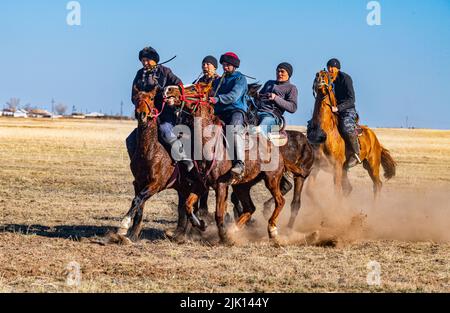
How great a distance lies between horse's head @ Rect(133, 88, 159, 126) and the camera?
1162 cm

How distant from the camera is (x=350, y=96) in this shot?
15.5m

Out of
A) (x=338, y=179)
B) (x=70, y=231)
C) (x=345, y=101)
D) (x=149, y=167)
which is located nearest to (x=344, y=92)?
(x=345, y=101)

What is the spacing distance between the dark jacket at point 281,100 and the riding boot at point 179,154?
1973 mm

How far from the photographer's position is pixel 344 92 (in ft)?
51.2

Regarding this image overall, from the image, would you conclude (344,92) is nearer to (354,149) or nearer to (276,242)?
(354,149)

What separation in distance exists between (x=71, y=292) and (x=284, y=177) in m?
6.45

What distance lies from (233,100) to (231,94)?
93mm

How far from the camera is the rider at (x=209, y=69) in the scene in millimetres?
13055

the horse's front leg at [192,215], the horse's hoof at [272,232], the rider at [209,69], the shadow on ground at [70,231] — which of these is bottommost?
the shadow on ground at [70,231]

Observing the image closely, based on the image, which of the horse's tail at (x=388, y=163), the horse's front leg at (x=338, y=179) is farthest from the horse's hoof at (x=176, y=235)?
the horse's tail at (x=388, y=163)

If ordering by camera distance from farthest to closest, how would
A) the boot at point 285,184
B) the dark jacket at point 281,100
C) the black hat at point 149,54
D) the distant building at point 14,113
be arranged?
the distant building at point 14,113 → the boot at point 285,184 → the dark jacket at point 281,100 → the black hat at point 149,54

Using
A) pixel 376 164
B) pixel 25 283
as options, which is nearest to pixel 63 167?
Answer: pixel 376 164

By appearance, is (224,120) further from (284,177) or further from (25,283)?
(25,283)

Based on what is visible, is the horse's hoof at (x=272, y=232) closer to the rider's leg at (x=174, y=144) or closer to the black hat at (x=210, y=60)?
the rider's leg at (x=174, y=144)
